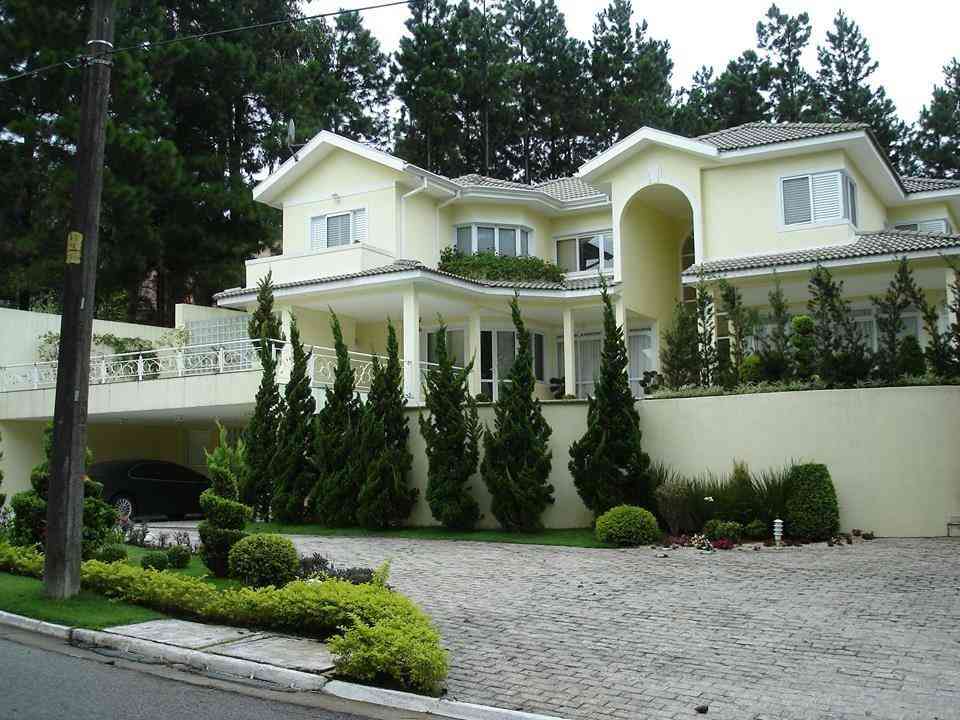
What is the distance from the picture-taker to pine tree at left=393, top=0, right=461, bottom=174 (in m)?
43.1

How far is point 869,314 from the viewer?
23312 mm

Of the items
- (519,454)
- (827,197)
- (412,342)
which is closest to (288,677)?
(519,454)

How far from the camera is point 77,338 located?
1041 cm

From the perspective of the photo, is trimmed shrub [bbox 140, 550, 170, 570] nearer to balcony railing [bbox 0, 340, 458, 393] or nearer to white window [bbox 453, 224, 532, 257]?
balcony railing [bbox 0, 340, 458, 393]

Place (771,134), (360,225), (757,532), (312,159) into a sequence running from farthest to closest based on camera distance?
(312,159) < (360,225) < (771,134) < (757,532)

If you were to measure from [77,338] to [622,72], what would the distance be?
130 feet

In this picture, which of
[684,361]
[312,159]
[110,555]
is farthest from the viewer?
[312,159]

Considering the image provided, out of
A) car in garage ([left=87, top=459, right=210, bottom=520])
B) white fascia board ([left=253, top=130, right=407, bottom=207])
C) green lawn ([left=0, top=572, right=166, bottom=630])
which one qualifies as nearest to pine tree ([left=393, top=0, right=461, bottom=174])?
white fascia board ([left=253, top=130, right=407, bottom=207])

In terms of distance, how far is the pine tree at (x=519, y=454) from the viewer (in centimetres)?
1730

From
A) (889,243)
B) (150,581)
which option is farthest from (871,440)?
(150,581)

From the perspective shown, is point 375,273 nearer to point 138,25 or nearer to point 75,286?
point 75,286

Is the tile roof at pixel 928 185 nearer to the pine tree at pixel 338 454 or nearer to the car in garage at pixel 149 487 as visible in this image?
the pine tree at pixel 338 454

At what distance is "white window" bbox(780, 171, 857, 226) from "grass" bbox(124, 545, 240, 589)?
1663 cm

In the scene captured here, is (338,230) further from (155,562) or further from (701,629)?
(701,629)
